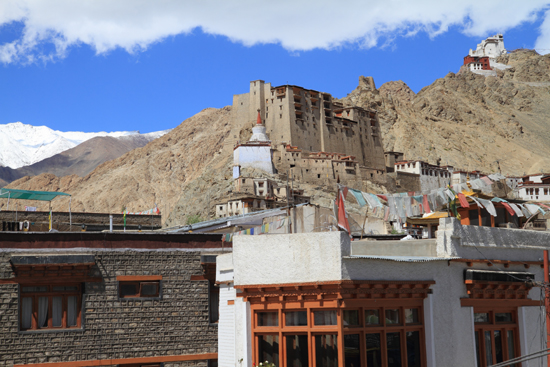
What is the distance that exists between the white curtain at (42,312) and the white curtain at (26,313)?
24 cm

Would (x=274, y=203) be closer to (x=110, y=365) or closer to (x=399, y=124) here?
(x=110, y=365)

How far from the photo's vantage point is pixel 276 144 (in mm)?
83562

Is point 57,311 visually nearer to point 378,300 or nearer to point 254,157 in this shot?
point 378,300

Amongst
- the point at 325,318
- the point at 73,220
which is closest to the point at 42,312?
the point at 325,318

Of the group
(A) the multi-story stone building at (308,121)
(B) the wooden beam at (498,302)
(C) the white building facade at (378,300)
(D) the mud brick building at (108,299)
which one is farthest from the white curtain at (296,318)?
(A) the multi-story stone building at (308,121)

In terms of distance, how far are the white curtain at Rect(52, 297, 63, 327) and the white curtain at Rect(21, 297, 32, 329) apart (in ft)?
2.08

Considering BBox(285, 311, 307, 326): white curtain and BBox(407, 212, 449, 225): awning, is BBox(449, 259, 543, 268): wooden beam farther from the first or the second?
BBox(407, 212, 449, 225): awning

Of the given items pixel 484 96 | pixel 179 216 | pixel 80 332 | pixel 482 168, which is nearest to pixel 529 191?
pixel 482 168

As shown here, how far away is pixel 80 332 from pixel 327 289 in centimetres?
821

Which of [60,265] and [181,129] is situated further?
[181,129]

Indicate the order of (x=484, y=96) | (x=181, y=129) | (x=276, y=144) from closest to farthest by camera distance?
(x=276, y=144) → (x=484, y=96) → (x=181, y=129)

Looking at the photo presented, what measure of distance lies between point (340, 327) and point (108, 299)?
8.03 metres

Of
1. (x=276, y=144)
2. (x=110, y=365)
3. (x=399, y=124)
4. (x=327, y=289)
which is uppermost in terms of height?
(x=399, y=124)

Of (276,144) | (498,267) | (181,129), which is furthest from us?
(181,129)
